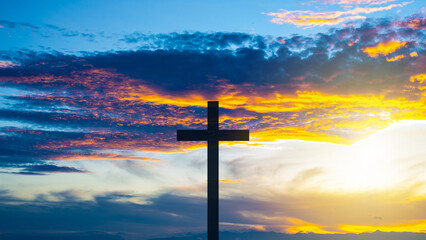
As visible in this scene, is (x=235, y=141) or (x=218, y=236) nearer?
(x=218, y=236)

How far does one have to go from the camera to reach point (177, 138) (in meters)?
15.5

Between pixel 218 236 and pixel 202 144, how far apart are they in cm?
313

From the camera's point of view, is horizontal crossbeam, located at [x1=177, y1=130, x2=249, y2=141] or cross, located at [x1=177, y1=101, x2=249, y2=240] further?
horizontal crossbeam, located at [x1=177, y1=130, x2=249, y2=141]

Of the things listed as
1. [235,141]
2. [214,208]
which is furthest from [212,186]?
[235,141]

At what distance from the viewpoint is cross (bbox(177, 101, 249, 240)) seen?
14539 millimetres

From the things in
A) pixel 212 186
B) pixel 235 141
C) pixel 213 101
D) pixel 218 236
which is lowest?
pixel 218 236

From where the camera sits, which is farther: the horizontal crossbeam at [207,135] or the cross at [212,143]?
the horizontal crossbeam at [207,135]

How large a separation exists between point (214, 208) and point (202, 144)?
2498 millimetres

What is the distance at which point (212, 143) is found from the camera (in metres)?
15.2

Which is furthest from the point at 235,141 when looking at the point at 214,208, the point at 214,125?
the point at 214,208

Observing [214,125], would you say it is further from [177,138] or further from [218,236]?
[218,236]

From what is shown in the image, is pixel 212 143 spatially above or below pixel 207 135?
below

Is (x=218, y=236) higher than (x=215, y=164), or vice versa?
(x=215, y=164)

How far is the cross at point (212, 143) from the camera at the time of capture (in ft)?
47.7
